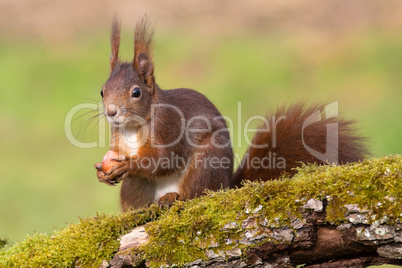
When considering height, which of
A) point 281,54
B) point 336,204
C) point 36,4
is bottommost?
point 336,204

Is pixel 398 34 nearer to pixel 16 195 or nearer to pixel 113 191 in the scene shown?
pixel 113 191

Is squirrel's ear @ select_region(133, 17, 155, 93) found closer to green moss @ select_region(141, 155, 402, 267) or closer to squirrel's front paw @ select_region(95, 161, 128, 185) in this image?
squirrel's front paw @ select_region(95, 161, 128, 185)

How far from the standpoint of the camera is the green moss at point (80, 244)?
2.35 meters

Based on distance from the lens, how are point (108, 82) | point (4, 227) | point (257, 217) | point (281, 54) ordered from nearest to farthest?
1. point (257, 217)
2. point (108, 82)
3. point (4, 227)
4. point (281, 54)

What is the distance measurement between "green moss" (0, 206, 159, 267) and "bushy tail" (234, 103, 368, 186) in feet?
2.61

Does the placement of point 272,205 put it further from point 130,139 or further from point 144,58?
point 144,58

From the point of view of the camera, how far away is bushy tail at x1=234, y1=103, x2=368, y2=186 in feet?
9.89

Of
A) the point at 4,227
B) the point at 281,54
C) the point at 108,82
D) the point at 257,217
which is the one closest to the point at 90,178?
the point at 4,227

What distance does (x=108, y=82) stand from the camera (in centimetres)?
312

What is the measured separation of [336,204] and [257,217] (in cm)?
28

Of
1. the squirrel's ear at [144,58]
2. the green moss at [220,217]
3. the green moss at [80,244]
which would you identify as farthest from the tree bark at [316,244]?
the squirrel's ear at [144,58]

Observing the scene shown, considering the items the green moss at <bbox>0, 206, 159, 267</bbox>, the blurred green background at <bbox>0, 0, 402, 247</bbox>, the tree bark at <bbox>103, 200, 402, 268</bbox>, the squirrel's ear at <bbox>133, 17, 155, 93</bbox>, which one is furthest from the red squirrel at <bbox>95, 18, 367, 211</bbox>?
the blurred green background at <bbox>0, 0, 402, 247</bbox>

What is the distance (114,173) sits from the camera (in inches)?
116

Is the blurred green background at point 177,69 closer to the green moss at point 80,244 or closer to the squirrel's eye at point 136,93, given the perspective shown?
the squirrel's eye at point 136,93
